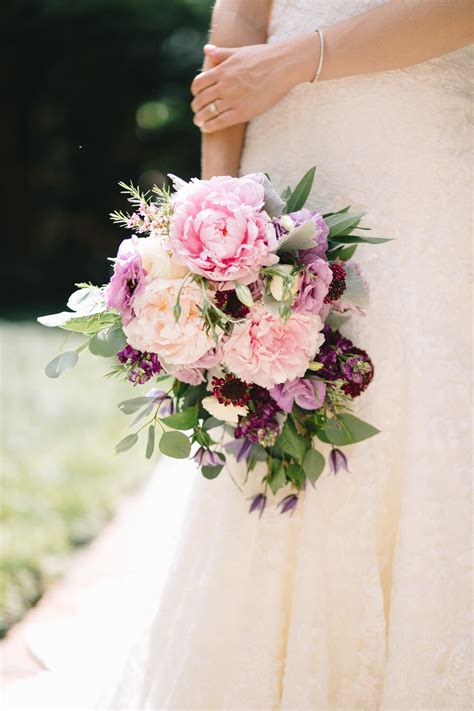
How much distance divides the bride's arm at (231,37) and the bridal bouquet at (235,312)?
0.39 meters

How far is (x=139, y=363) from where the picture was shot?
1566 mm

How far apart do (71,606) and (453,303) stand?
6.18ft

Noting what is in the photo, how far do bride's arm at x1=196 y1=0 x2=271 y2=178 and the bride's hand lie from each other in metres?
0.07

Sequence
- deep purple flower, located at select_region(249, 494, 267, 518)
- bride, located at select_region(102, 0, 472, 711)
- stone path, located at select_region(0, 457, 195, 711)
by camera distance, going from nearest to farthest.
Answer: bride, located at select_region(102, 0, 472, 711)
deep purple flower, located at select_region(249, 494, 267, 518)
stone path, located at select_region(0, 457, 195, 711)

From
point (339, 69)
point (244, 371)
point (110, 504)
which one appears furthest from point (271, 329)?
point (110, 504)

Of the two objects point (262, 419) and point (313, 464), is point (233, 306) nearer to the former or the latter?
point (262, 419)

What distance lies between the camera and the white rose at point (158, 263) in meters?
1.50

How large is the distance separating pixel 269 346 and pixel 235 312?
0.10 metres

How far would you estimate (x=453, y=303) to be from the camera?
1807 mm

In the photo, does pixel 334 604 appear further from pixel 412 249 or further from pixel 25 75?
pixel 25 75

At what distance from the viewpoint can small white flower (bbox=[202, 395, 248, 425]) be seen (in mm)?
1609

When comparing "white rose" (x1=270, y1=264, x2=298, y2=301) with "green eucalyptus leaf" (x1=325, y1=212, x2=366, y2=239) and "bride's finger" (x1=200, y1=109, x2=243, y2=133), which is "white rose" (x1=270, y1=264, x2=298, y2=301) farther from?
"bride's finger" (x1=200, y1=109, x2=243, y2=133)

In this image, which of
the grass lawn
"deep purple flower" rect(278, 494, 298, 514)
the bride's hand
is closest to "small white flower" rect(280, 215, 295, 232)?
the bride's hand

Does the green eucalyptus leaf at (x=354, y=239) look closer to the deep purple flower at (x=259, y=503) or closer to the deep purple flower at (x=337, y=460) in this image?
the deep purple flower at (x=337, y=460)
